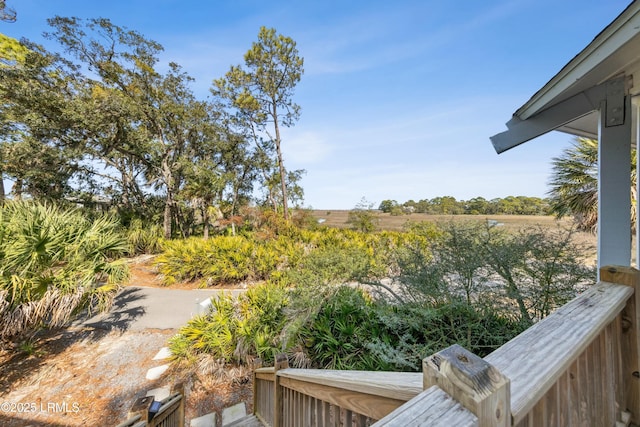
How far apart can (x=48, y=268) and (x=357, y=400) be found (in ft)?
16.0

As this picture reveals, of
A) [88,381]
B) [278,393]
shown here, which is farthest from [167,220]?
[278,393]

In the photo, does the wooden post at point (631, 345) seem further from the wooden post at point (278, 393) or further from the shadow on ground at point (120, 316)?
the shadow on ground at point (120, 316)

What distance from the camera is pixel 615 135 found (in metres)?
1.54

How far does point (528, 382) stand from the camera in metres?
0.55

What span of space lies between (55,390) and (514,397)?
501cm

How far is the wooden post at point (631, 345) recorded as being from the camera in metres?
1.13

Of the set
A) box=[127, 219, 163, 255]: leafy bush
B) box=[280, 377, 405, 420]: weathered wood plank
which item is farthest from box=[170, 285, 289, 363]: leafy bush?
box=[127, 219, 163, 255]: leafy bush

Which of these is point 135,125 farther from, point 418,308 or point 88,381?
point 418,308

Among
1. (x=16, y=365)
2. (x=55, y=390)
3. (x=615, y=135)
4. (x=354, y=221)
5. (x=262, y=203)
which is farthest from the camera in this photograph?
(x=262, y=203)

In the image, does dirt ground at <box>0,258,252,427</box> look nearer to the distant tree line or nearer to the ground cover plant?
the ground cover plant

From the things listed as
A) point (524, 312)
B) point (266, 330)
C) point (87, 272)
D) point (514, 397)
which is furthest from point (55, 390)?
point (524, 312)

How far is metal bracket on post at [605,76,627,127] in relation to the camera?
4.91ft

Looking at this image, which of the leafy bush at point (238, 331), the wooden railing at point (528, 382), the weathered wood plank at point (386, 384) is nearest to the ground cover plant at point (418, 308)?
the leafy bush at point (238, 331)

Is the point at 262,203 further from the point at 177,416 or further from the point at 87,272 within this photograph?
the point at 177,416
